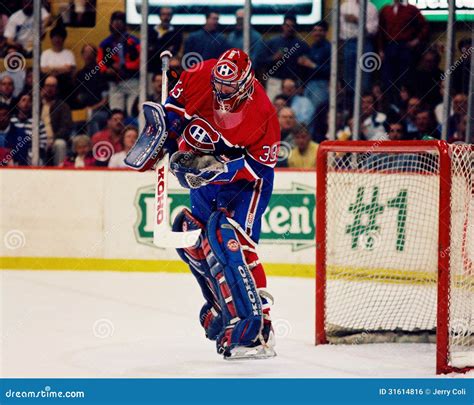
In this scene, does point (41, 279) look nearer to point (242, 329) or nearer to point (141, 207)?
point (141, 207)

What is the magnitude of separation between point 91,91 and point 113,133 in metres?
0.39

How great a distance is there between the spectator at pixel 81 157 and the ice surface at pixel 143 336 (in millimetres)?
913

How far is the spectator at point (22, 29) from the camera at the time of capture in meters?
7.91

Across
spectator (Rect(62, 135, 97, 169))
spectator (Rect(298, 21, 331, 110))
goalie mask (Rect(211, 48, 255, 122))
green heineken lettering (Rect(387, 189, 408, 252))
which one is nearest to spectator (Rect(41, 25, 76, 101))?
spectator (Rect(62, 135, 97, 169))

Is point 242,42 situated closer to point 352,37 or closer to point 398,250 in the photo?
point 352,37

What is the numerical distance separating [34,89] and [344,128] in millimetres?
2277

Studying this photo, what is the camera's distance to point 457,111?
7.11 meters

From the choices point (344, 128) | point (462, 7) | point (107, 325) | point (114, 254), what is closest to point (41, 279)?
point (114, 254)

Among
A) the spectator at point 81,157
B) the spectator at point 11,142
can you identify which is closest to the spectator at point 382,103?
the spectator at point 81,157

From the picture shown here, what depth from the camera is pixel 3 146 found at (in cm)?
771

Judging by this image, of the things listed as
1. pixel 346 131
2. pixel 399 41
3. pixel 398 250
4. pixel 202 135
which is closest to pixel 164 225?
pixel 202 135

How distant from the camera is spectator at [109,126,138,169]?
25.2ft

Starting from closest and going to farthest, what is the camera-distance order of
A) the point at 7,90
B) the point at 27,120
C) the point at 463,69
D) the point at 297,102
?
the point at 463,69
the point at 297,102
the point at 27,120
the point at 7,90
